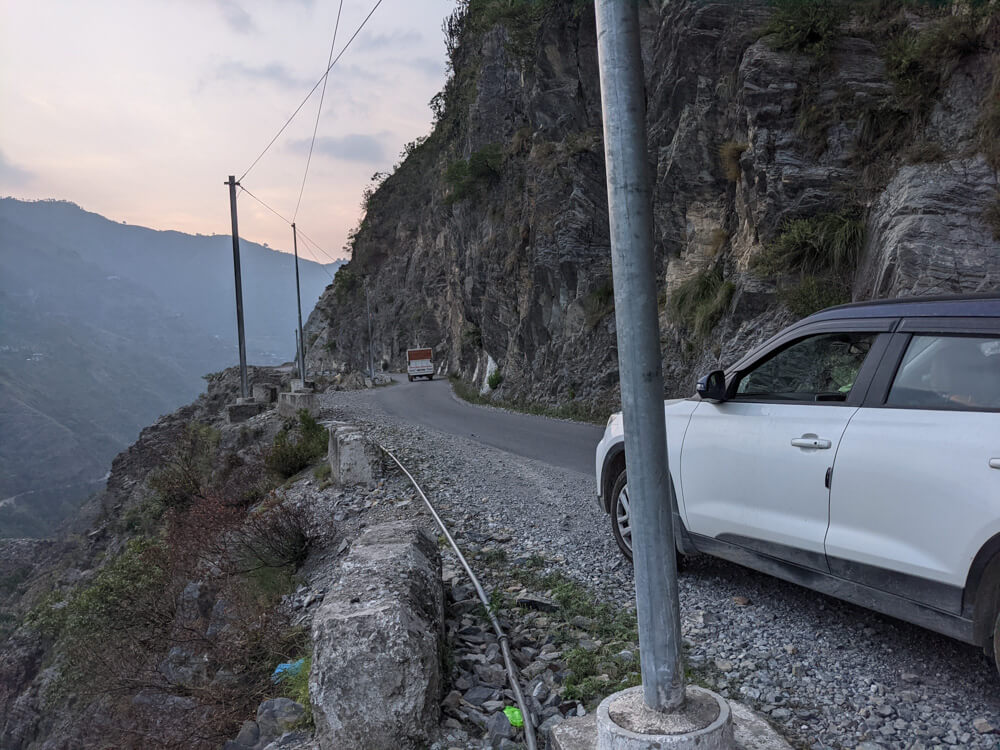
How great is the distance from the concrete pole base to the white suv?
1259mm

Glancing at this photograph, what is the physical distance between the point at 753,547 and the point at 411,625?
6.71 feet

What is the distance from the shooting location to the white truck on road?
167 ft

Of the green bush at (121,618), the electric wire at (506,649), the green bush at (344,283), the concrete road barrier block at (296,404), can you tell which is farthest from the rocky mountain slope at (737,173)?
the green bush at (344,283)

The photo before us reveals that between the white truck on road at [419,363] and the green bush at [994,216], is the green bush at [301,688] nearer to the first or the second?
the green bush at [994,216]

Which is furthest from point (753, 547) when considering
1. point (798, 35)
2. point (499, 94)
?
point (499, 94)

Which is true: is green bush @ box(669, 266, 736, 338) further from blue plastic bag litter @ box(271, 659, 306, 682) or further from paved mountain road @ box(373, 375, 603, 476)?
blue plastic bag litter @ box(271, 659, 306, 682)

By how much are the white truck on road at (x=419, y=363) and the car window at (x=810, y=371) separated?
1851 inches

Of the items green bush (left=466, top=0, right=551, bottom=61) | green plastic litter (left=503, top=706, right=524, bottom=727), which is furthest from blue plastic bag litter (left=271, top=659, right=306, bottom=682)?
green bush (left=466, top=0, right=551, bottom=61)

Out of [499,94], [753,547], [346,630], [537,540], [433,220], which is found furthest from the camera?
[433,220]

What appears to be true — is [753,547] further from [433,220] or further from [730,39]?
[433,220]

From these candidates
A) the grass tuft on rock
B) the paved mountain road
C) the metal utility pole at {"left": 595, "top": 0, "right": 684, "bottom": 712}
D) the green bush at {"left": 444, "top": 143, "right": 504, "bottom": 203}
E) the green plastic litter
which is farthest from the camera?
the green bush at {"left": 444, "top": 143, "right": 504, "bottom": 203}

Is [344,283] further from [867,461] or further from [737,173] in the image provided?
[867,461]

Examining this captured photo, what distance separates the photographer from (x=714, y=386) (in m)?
4.36

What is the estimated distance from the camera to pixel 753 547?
4.10 m
